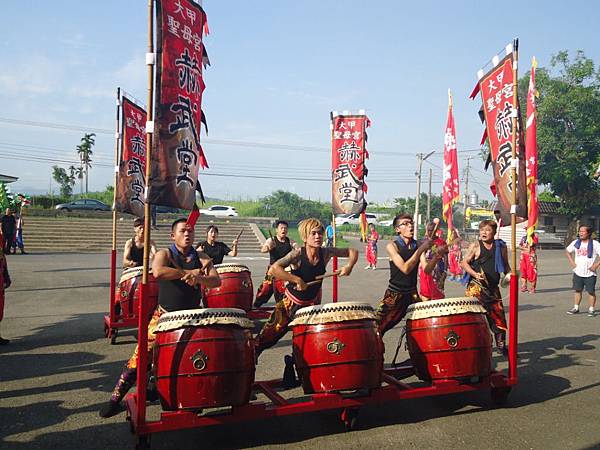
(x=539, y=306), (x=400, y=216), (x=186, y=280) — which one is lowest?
(x=539, y=306)

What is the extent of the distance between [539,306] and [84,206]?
127ft

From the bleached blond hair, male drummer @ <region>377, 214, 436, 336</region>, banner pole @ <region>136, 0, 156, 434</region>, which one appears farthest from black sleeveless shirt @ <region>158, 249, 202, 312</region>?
male drummer @ <region>377, 214, 436, 336</region>

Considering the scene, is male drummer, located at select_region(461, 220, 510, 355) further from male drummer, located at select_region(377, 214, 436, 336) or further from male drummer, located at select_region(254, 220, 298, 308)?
male drummer, located at select_region(254, 220, 298, 308)

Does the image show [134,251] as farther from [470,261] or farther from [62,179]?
[62,179]

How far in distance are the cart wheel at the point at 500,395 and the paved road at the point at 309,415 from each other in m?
0.10

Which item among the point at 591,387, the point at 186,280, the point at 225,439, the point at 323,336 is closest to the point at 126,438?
the point at 225,439

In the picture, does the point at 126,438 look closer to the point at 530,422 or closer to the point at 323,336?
the point at 323,336

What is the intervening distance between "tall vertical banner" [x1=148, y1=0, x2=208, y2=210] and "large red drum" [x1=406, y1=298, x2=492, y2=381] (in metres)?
2.41

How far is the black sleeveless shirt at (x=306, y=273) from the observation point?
5250 mm

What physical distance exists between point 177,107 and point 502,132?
345cm

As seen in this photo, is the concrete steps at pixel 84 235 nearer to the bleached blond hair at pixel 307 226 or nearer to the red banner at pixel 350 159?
the red banner at pixel 350 159

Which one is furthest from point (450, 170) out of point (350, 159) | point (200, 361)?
point (200, 361)

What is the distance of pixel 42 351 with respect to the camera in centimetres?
706

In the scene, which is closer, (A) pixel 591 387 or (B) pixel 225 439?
(B) pixel 225 439
